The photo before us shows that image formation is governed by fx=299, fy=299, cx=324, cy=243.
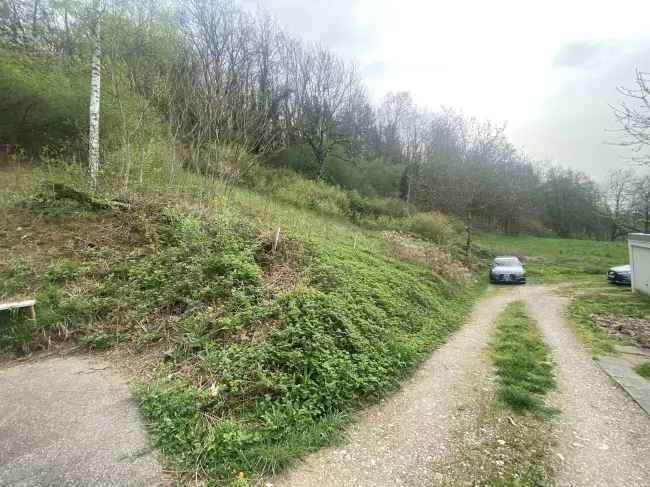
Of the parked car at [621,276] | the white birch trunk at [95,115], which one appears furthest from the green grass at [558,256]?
the white birch trunk at [95,115]

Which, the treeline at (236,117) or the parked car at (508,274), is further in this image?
the parked car at (508,274)

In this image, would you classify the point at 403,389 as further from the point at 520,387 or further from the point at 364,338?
the point at 520,387

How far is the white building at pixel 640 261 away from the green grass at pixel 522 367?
8.24 m

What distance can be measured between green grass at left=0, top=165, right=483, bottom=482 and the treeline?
256 cm

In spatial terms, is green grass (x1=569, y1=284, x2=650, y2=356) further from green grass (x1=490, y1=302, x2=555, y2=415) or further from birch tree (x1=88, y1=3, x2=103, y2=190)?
birch tree (x1=88, y1=3, x2=103, y2=190)

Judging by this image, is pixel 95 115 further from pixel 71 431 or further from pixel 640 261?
pixel 640 261

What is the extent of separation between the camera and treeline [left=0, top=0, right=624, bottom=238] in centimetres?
874

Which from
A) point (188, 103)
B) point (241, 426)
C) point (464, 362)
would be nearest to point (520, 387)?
point (464, 362)

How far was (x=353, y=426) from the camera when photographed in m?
3.24

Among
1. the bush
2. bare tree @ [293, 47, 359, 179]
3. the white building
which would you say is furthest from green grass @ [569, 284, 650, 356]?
bare tree @ [293, 47, 359, 179]

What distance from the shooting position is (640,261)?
12242 millimetres

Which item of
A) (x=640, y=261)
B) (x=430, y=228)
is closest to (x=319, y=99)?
(x=430, y=228)

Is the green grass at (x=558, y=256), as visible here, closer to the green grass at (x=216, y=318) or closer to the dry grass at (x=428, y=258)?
the dry grass at (x=428, y=258)

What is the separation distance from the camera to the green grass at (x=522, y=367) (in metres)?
3.85
